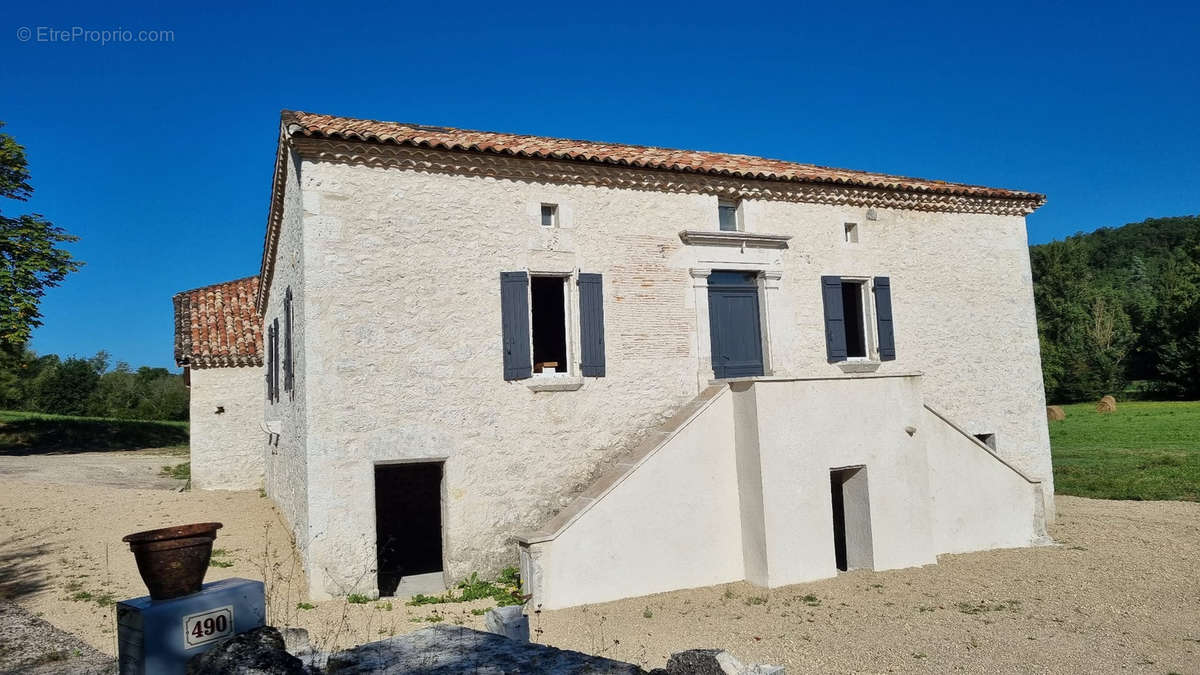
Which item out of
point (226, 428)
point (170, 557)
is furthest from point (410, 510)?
point (170, 557)

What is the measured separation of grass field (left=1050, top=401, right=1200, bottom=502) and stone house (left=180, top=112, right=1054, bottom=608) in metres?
7.55

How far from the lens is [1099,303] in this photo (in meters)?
44.4

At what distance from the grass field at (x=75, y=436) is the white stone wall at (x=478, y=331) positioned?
19.4 metres

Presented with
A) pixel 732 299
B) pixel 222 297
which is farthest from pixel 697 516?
pixel 222 297

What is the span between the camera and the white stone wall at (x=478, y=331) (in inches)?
354

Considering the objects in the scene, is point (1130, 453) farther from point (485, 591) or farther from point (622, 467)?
Answer: point (485, 591)

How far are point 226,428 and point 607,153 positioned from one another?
12038 millimetres

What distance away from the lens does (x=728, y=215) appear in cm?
1205

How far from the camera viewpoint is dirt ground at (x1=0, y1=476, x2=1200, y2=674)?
6941 millimetres

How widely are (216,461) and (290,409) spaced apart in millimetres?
7708

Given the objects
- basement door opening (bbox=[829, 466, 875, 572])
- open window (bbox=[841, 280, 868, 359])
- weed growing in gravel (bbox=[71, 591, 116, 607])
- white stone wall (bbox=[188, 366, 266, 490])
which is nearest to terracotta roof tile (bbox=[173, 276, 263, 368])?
white stone wall (bbox=[188, 366, 266, 490])

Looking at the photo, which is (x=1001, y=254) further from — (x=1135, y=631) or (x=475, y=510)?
(x=475, y=510)

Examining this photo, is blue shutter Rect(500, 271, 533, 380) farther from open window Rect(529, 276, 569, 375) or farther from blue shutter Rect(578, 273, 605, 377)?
open window Rect(529, 276, 569, 375)

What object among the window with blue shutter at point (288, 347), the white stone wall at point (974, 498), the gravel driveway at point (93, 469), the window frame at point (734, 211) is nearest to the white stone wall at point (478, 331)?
the window frame at point (734, 211)
